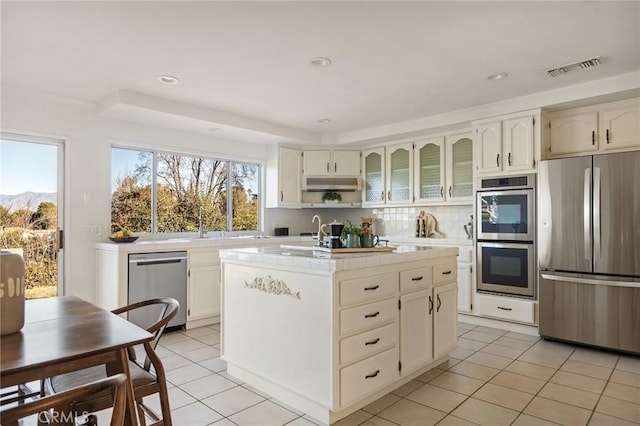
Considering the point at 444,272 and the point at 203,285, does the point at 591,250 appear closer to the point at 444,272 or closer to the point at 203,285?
the point at 444,272

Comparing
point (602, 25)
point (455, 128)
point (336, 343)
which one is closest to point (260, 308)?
point (336, 343)

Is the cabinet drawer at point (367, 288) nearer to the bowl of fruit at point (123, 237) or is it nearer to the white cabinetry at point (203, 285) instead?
the white cabinetry at point (203, 285)

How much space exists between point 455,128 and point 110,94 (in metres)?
3.83

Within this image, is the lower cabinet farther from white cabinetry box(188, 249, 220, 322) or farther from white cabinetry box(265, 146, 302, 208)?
white cabinetry box(265, 146, 302, 208)

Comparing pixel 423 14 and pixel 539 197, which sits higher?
pixel 423 14

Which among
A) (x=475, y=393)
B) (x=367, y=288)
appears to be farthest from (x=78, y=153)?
(x=475, y=393)

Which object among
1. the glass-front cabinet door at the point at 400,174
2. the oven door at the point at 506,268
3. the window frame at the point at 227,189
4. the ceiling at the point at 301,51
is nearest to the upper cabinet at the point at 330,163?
the glass-front cabinet door at the point at 400,174

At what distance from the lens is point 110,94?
12.1 feet

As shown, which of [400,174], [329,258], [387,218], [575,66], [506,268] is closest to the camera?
[329,258]

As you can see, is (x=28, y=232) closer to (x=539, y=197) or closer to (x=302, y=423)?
(x=302, y=423)

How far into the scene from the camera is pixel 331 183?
5777 mm

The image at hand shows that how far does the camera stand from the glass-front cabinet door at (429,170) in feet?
16.1

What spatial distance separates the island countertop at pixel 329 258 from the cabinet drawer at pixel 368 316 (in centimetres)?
26

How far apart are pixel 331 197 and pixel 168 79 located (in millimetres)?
3070
